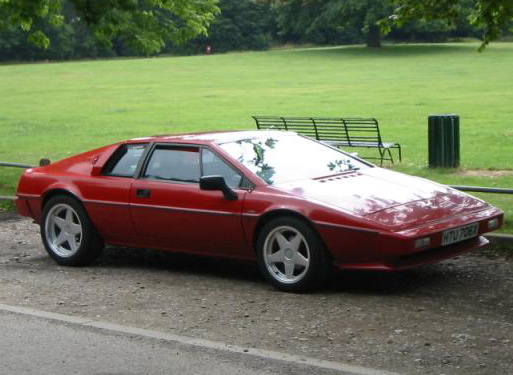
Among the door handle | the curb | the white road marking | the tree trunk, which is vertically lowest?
the tree trunk

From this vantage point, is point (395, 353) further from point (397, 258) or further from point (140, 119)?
point (140, 119)

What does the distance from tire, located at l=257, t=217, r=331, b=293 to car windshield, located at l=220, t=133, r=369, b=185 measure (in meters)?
0.52

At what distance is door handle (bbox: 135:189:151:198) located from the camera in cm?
923

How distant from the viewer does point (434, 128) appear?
18.3m

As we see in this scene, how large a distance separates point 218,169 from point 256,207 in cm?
72

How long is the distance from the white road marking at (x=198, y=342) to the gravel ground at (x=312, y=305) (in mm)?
126

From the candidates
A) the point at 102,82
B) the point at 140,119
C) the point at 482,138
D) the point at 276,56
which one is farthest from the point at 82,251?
the point at 276,56

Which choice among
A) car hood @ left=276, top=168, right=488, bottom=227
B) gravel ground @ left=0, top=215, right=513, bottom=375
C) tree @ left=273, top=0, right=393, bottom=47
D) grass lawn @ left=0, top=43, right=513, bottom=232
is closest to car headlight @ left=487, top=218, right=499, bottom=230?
car hood @ left=276, top=168, right=488, bottom=227

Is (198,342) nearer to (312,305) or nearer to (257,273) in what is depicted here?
(312,305)

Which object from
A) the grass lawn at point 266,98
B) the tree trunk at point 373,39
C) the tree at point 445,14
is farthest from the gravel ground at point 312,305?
the tree trunk at point 373,39

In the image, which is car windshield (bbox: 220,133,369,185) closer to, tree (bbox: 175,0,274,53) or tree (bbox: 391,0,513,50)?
tree (bbox: 391,0,513,50)

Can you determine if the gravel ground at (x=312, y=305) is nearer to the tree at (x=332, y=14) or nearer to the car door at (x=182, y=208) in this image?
the car door at (x=182, y=208)

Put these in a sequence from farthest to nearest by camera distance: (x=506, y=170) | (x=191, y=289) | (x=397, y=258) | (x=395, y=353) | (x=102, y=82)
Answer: (x=102, y=82), (x=506, y=170), (x=191, y=289), (x=397, y=258), (x=395, y=353)

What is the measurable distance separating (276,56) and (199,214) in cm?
7323
